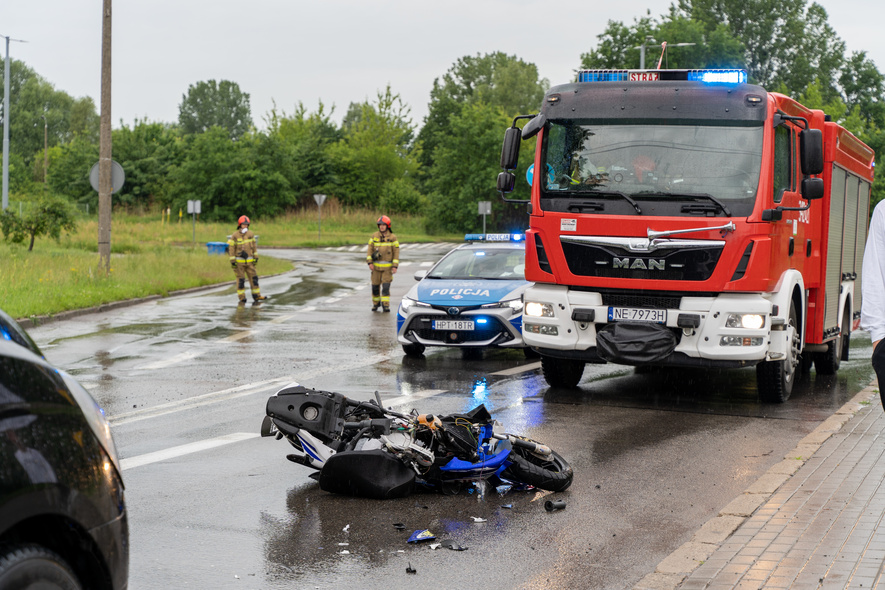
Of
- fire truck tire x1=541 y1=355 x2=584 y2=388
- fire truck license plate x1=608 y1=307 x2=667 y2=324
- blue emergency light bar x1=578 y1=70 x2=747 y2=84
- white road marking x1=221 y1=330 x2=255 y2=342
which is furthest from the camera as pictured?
white road marking x1=221 y1=330 x2=255 y2=342

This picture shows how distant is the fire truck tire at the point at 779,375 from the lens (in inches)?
393

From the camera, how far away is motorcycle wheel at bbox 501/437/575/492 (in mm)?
6504

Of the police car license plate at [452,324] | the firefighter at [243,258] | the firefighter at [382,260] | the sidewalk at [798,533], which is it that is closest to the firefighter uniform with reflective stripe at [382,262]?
the firefighter at [382,260]

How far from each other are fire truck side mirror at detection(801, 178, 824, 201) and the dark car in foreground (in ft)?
26.4

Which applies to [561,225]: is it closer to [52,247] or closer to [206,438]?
[206,438]

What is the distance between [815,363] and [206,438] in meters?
7.99

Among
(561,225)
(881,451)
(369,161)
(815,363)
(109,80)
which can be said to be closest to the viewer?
(881,451)

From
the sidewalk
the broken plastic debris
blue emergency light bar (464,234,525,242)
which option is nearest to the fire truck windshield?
the sidewalk

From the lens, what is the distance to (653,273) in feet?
31.1

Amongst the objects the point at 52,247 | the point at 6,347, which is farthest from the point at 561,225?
the point at 52,247

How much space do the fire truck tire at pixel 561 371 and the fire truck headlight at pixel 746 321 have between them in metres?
1.91

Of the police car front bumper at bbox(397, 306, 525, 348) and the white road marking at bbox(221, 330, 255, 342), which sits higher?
the police car front bumper at bbox(397, 306, 525, 348)

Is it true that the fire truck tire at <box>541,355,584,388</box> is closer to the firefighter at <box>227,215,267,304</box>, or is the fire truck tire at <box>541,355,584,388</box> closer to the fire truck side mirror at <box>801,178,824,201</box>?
the fire truck side mirror at <box>801,178,824,201</box>

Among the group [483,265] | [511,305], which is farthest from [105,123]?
[511,305]
